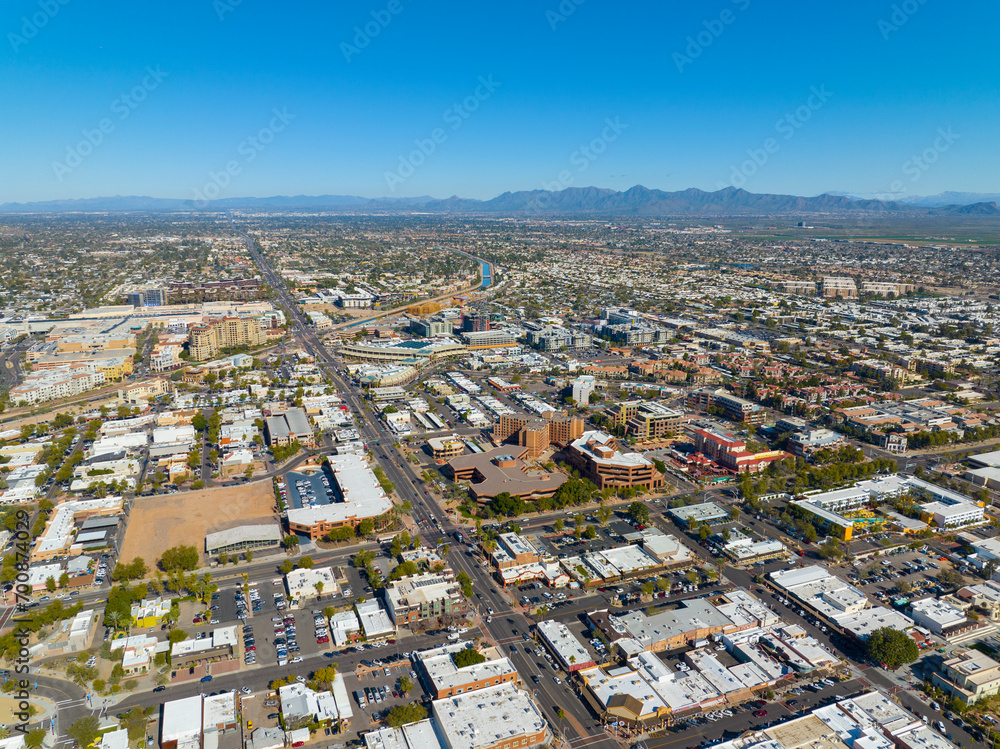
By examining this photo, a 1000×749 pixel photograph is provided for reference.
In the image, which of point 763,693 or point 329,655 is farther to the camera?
point 329,655

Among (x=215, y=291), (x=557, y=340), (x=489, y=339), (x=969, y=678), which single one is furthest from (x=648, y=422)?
(x=215, y=291)

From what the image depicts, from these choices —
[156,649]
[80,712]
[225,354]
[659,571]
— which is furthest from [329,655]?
[225,354]

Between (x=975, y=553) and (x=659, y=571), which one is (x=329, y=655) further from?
(x=975, y=553)

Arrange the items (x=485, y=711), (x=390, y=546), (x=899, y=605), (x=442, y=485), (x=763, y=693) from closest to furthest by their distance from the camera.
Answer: (x=485, y=711), (x=763, y=693), (x=899, y=605), (x=390, y=546), (x=442, y=485)

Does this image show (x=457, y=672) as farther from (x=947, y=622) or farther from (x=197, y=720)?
(x=947, y=622)

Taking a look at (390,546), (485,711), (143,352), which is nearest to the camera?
(485,711)

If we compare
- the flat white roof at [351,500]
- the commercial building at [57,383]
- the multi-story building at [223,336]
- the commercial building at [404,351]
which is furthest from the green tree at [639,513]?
the multi-story building at [223,336]

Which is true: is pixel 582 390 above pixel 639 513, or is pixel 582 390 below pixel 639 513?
above
